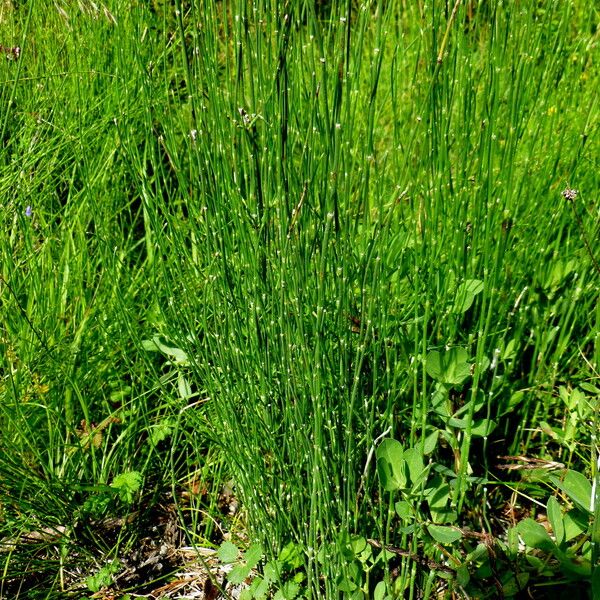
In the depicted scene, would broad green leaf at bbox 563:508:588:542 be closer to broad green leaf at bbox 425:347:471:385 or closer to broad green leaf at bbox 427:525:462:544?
broad green leaf at bbox 427:525:462:544

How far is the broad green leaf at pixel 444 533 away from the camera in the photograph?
1.26 m

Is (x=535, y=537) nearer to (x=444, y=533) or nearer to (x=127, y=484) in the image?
(x=444, y=533)

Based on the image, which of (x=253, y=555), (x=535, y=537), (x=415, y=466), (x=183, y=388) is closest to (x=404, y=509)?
(x=415, y=466)

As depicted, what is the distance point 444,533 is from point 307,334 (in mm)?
447

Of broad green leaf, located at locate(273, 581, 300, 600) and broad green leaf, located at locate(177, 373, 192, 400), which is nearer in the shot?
broad green leaf, located at locate(273, 581, 300, 600)

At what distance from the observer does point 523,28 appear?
1.55 m

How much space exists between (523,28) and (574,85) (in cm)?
38

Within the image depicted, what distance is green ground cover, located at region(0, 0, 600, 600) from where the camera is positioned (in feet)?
4.05

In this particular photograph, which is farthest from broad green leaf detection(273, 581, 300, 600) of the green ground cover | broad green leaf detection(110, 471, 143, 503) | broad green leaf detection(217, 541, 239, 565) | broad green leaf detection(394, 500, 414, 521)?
broad green leaf detection(110, 471, 143, 503)

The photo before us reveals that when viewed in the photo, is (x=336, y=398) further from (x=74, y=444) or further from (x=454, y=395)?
(x=74, y=444)

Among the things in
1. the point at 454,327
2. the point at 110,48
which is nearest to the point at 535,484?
the point at 454,327

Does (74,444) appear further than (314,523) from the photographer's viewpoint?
Yes

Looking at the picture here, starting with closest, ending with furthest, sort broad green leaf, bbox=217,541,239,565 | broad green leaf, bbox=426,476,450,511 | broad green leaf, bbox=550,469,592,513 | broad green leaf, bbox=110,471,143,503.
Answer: broad green leaf, bbox=550,469,592,513, broad green leaf, bbox=426,476,450,511, broad green leaf, bbox=217,541,239,565, broad green leaf, bbox=110,471,143,503

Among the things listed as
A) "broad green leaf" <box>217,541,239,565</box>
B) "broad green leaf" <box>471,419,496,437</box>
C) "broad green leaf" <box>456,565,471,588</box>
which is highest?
"broad green leaf" <box>471,419,496,437</box>
